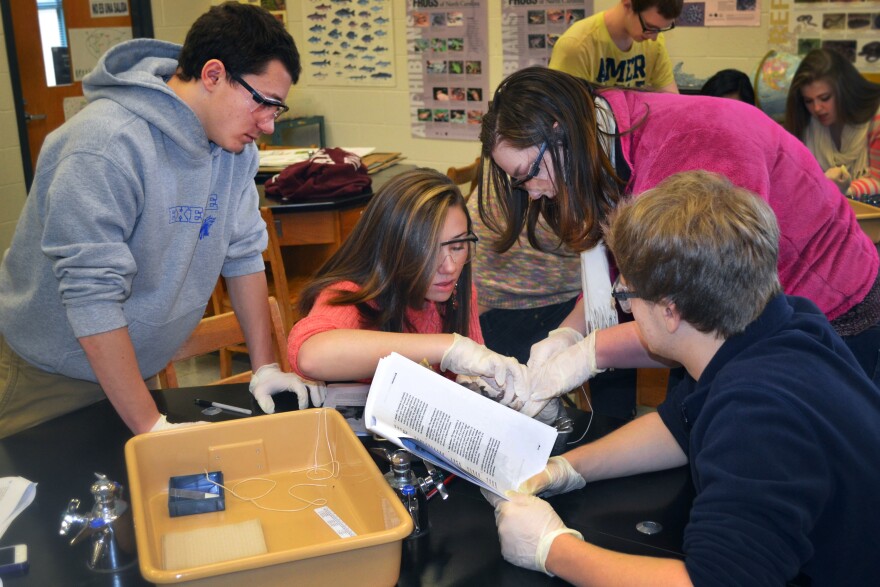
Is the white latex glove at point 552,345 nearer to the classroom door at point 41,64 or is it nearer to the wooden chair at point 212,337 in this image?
the wooden chair at point 212,337

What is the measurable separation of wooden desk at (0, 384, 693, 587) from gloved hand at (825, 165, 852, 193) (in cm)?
205

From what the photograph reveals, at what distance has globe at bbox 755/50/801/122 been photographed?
135 inches

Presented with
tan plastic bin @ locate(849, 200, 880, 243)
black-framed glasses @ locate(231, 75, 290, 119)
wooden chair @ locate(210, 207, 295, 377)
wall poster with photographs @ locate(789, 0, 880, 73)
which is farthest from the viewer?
wall poster with photographs @ locate(789, 0, 880, 73)

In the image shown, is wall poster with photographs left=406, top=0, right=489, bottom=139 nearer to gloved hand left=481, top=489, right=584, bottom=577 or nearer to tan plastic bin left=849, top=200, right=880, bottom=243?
tan plastic bin left=849, top=200, right=880, bottom=243

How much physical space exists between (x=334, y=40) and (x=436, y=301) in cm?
347

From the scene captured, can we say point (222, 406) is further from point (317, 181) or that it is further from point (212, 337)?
point (317, 181)

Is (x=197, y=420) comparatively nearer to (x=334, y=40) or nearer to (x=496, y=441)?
(x=496, y=441)

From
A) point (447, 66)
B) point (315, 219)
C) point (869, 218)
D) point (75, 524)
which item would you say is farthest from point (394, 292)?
point (447, 66)

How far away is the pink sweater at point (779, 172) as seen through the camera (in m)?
1.48

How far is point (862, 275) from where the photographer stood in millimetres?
1597

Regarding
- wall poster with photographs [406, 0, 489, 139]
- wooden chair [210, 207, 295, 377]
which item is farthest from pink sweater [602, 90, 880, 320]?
wall poster with photographs [406, 0, 489, 139]

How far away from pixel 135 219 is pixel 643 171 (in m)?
0.94

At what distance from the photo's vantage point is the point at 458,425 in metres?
1.26

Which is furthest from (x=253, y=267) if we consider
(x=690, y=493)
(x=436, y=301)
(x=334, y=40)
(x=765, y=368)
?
(x=334, y=40)
